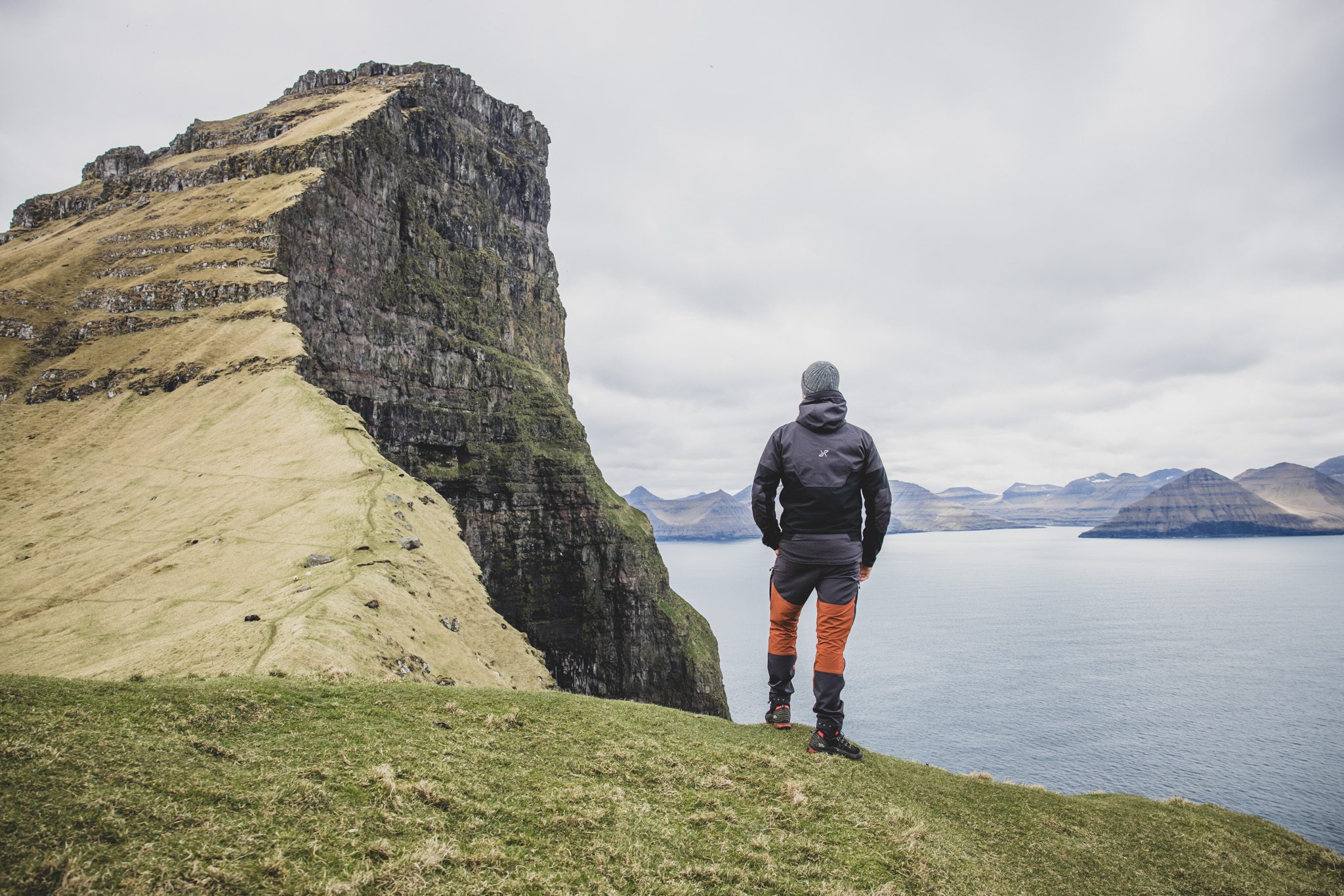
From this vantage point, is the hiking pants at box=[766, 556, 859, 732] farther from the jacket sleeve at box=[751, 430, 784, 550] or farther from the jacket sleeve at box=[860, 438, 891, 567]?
the jacket sleeve at box=[860, 438, 891, 567]

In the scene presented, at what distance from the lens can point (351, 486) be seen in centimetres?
3284

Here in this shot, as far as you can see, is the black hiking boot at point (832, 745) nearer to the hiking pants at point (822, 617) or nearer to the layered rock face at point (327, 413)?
the hiking pants at point (822, 617)

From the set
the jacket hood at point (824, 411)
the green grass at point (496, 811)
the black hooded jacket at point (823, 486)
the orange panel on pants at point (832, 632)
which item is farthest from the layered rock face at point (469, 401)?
the orange panel on pants at point (832, 632)

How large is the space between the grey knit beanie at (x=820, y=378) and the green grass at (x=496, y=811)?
5747 millimetres

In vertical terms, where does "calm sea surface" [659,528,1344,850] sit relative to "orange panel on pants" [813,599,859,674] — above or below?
below

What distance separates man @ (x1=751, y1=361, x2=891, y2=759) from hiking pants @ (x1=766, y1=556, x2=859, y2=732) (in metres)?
0.01

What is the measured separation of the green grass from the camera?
505cm

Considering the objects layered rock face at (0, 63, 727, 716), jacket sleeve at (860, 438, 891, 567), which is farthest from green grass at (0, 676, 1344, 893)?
layered rock face at (0, 63, 727, 716)

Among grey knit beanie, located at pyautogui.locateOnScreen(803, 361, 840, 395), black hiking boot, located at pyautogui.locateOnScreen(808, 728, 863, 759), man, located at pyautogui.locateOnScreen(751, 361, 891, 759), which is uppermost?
grey knit beanie, located at pyautogui.locateOnScreen(803, 361, 840, 395)

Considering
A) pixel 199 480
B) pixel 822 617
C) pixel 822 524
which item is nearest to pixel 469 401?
pixel 199 480

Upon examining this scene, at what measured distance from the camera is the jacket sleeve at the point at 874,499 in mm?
10109

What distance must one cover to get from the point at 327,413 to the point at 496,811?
1715 inches

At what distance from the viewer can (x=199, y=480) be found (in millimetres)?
37219

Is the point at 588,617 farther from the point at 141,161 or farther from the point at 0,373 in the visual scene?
the point at 141,161
